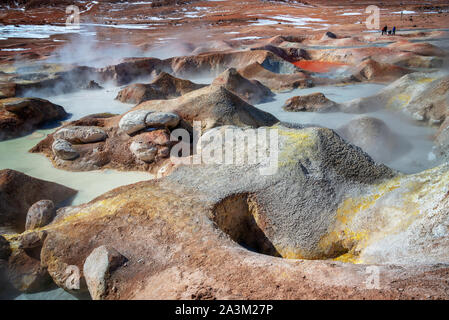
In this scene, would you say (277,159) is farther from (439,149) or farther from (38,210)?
(439,149)

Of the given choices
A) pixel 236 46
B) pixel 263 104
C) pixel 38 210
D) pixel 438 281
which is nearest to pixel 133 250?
pixel 38 210

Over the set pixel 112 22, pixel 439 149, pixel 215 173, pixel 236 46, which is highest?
pixel 112 22

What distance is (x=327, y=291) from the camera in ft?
7.64

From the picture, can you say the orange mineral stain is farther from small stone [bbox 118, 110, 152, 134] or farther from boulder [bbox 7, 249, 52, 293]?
boulder [bbox 7, 249, 52, 293]

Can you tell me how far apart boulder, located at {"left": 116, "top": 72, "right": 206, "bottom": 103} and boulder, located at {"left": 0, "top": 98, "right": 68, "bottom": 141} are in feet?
7.47

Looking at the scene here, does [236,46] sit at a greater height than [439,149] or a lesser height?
greater

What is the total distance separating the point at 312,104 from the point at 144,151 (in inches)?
206

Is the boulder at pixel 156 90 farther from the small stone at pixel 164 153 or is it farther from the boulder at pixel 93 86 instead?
the small stone at pixel 164 153

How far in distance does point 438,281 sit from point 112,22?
1510 inches

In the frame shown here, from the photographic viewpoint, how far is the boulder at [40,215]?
14.0 feet

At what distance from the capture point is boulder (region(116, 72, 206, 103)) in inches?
414

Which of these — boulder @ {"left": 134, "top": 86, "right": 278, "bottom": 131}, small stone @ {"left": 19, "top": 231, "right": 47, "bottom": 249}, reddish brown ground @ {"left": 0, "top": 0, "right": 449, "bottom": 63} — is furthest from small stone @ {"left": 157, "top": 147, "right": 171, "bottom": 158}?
reddish brown ground @ {"left": 0, "top": 0, "right": 449, "bottom": 63}

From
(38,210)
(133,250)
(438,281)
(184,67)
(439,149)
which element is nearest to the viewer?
(438,281)

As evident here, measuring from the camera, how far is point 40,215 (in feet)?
14.1
